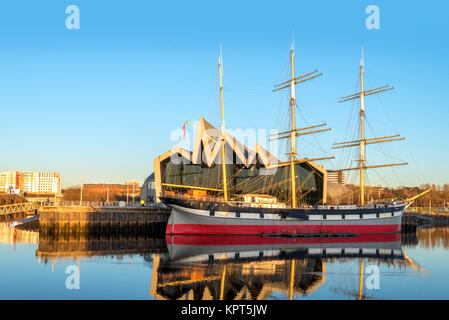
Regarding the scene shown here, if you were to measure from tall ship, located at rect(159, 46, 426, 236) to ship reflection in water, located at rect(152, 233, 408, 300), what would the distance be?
225 centimetres

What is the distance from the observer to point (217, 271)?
83.2 feet

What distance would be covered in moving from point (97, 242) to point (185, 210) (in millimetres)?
9506

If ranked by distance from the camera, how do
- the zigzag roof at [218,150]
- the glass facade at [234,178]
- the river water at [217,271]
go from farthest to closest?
the glass facade at [234,178], the zigzag roof at [218,150], the river water at [217,271]

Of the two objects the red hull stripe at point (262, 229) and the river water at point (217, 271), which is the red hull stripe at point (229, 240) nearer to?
the river water at point (217, 271)

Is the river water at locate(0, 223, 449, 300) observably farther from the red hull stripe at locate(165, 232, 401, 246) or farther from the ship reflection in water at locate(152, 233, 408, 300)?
the red hull stripe at locate(165, 232, 401, 246)

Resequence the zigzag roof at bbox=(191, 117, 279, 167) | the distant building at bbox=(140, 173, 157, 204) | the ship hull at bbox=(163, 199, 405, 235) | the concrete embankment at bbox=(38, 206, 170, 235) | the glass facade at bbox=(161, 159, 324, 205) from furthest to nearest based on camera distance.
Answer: the distant building at bbox=(140, 173, 157, 204) → the glass facade at bbox=(161, 159, 324, 205) → the zigzag roof at bbox=(191, 117, 279, 167) → the concrete embankment at bbox=(38, 206, 170, 235) → the ship hull at bbox=(163, 199, 405, 235)

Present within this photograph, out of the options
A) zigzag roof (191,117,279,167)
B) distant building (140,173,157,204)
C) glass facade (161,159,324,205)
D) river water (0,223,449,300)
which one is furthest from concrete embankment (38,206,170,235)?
distant building (140,173,157,204)

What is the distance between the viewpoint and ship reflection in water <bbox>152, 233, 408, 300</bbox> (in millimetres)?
20219

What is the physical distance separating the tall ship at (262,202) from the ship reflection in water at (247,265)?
2.25m

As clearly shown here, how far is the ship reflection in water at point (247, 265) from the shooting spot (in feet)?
66.3

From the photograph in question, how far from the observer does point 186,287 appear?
821 inches

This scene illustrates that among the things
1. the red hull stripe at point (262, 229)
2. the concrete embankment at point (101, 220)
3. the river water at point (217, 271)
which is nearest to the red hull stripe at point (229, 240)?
the river water at point (217, 271)

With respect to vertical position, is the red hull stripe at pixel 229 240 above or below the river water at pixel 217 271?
below
